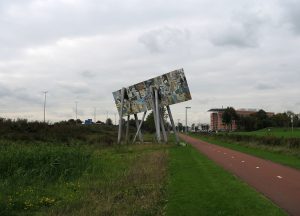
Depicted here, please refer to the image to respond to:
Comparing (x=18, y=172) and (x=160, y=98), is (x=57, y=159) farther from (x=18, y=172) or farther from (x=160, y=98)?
(x=160, y=98)

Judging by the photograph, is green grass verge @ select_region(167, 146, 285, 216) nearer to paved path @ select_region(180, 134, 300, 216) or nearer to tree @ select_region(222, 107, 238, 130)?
paved path @ select_region(180, 134, 300, 216)

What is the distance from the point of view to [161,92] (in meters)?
54.2

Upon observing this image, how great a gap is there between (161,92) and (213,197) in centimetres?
4151

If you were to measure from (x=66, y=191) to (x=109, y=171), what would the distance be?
5980mm

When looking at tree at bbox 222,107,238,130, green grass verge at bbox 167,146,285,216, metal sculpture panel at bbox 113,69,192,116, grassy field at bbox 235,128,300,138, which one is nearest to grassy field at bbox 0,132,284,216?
green grass verge at bbox 167,146,285,216

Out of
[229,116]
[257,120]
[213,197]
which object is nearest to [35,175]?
[213,197]

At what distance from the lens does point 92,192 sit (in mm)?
13906

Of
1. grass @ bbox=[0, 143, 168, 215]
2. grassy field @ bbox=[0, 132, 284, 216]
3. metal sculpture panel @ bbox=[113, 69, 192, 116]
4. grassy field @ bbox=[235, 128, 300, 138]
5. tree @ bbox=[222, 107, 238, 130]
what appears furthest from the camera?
tree @ bbox=[222, 107, 238, 130]

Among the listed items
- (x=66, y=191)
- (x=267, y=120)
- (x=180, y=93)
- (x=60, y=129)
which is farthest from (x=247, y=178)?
(x=267, y=120)

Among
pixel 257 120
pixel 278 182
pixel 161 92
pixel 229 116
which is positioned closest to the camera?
pixel 278 182

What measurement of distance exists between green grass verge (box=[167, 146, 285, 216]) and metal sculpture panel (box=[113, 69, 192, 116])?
112ft

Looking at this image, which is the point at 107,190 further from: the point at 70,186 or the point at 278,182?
the point at 278,182

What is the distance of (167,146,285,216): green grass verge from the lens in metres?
10.9

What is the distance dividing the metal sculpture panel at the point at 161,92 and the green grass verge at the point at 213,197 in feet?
112
